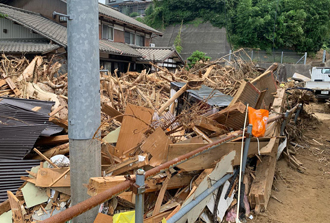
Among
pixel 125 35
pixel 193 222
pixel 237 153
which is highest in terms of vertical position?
pixel 125 35

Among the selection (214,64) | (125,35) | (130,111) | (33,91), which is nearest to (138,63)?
(125,35)

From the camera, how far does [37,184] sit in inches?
110

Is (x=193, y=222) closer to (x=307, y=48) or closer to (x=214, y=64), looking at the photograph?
(x=214, y=64)

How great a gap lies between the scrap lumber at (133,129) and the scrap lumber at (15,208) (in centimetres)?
119

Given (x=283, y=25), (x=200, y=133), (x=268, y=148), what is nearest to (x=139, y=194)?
(x=200, y=133)

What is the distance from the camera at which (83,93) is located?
2.08m

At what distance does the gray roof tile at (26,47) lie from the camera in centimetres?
1225

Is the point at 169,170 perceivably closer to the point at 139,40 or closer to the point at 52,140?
the point at 52,140

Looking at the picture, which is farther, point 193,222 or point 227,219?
point 227,219

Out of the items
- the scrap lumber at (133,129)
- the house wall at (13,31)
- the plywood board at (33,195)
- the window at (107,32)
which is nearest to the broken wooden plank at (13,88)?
the plywood board at (33,195)

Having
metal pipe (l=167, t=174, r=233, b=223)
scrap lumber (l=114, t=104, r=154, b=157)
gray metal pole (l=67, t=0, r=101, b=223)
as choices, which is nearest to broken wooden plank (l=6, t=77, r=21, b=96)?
scrap lumber (l=114, t=104, r=154, b=157)

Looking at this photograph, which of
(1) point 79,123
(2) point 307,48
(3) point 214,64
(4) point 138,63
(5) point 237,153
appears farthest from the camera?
(2) point 307,48

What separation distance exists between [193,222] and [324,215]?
192 cm

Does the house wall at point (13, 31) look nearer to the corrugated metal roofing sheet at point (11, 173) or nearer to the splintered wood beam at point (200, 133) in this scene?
the corrugated metal roofing sheet at point (11, 173)
